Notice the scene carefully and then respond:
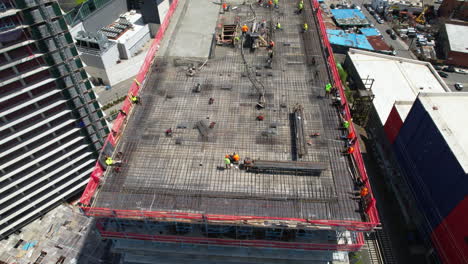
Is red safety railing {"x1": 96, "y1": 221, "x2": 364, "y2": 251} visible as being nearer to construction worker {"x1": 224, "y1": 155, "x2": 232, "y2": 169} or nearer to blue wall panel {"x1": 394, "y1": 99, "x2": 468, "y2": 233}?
construction worker {"x1": 224, "y1": 155, "x2": 232, "y2": 169}

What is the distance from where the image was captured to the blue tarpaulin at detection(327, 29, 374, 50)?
10688cm

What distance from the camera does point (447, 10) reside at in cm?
12900

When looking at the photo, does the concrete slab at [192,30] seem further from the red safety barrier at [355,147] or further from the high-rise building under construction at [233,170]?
the red safety barrier at [355,147]

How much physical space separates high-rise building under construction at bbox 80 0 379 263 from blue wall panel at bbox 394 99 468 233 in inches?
770

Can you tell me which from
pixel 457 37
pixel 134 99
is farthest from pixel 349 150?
pixel 457 37

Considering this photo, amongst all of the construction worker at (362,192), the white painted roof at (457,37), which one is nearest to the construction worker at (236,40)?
the construction worker at (362,192)

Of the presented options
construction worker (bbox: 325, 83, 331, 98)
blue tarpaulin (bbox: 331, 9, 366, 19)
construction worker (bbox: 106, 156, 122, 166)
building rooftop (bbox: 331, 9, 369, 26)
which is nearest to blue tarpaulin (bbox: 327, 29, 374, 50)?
building rooftop (bbox: 331, 9, 369, 26)

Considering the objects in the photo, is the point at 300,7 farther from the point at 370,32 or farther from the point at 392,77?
the point at 370,32

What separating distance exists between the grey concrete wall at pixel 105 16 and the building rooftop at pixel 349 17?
272 ft

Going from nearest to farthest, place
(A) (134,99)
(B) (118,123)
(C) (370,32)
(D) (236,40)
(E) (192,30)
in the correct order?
(B) (118,123) < (A) (134,99) < (D) (236,40) < (E) (192,30) < (C) (370,32)

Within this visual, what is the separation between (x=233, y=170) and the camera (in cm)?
4231

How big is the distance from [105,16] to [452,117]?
313 feet

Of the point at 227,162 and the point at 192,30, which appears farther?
the point at 192,30

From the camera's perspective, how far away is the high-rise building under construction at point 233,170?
3803cm
